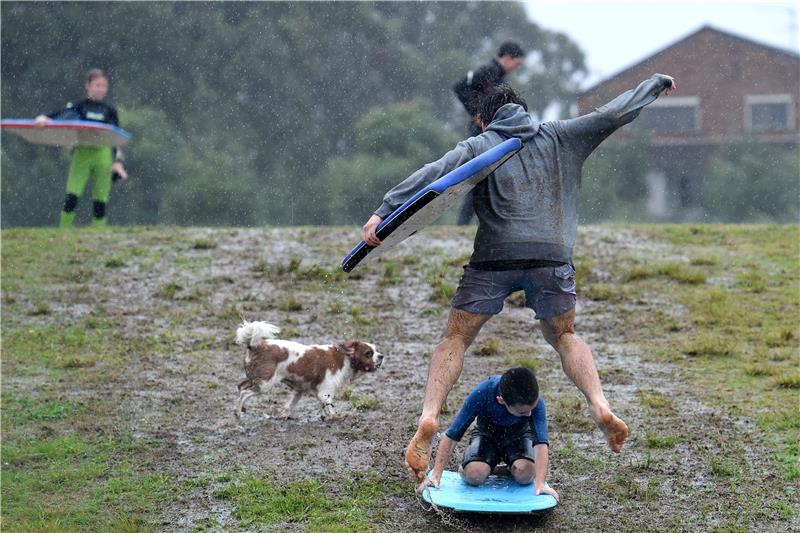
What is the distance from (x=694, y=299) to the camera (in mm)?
11039

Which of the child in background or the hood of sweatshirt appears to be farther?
the child in background

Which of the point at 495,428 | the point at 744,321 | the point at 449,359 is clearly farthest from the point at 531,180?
the point at 744,321

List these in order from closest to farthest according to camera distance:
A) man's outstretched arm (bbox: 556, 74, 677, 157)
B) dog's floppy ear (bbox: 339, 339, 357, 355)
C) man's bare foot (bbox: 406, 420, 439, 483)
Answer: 1. man's bare foot (bbox: 406, 420, 439, 483)
2. man's outstretched arm (bbox: 556, 74, 677, 157)
3. dog's floppy ear (bbox: 339, 339, 357, 355)

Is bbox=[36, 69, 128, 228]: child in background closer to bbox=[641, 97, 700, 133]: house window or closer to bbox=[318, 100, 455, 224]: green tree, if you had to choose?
bbox=[318, 100, 455, 224]: green tree

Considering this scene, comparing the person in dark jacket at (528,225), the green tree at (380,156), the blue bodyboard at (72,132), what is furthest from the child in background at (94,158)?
the green tree at (380,156)

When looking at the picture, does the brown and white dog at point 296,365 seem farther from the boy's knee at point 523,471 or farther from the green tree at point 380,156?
the green tree at point 380,156

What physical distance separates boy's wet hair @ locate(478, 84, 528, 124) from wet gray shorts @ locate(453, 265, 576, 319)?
0.90 meters

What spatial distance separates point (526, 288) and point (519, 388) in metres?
0.56

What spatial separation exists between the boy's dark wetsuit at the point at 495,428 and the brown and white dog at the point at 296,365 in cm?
165

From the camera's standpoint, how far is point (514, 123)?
6.27 metres

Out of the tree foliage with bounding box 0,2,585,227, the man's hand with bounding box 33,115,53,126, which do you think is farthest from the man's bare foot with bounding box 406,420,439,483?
the tree foliage with bounding box 0,2,585,227

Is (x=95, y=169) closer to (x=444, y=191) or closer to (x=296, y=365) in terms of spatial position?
(x=296, y=365)

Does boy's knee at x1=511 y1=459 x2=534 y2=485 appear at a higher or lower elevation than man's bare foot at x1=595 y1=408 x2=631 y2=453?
lower

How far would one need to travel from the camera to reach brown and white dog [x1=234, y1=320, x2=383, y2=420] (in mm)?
7941
